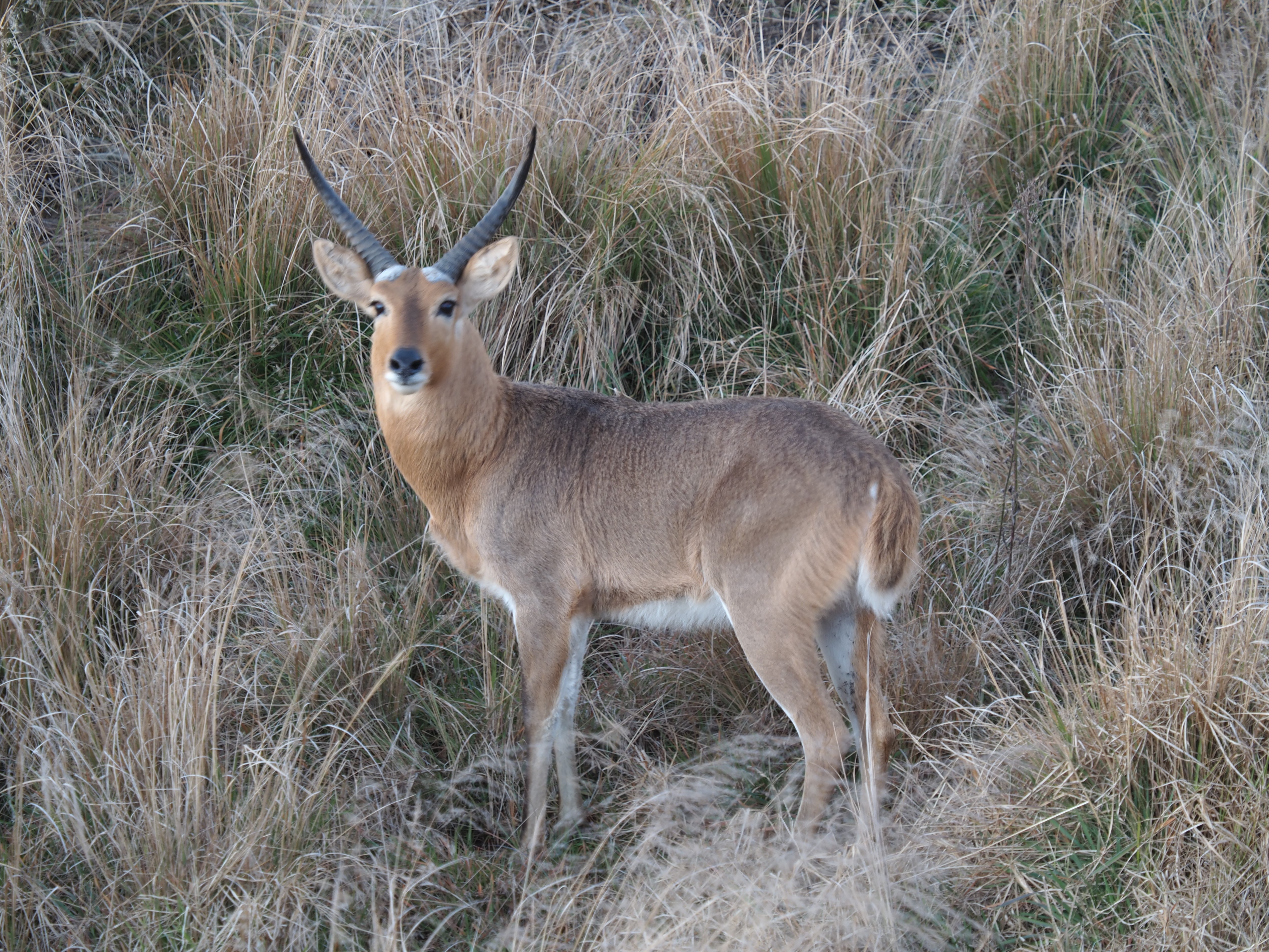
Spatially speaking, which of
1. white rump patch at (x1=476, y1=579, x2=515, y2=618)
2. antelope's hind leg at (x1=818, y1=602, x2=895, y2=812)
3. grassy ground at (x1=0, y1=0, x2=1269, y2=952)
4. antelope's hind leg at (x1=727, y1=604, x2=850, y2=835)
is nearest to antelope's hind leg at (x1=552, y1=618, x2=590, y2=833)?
grassy ground at (x1=0, y1=0, x2=1269, y2=952)

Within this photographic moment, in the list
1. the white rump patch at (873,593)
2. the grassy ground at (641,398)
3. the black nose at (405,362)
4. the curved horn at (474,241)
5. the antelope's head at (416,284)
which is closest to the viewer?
the grassy ground at (641,398)

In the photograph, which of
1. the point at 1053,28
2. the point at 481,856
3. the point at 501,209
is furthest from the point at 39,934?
the point at 1053,28

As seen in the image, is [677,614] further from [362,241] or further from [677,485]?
[362,241]

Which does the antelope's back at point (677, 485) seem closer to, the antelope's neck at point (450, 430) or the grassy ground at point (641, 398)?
the antelope's neck at point (450, 430)

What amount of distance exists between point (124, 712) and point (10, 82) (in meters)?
3.89

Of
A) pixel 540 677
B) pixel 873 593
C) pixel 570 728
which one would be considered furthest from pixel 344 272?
pixel 873 593

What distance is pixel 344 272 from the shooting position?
4527mm

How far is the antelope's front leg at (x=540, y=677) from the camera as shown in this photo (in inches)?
171

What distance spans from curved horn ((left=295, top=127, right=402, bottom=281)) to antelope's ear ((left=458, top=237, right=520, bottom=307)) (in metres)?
0.25

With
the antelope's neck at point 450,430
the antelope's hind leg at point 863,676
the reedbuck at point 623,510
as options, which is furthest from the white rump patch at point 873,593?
the antelope's neck at point 450,430

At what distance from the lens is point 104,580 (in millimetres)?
4824

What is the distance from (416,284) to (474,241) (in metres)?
0.29

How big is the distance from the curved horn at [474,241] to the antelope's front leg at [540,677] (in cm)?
125

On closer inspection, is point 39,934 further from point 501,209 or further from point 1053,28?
point 1053,28
